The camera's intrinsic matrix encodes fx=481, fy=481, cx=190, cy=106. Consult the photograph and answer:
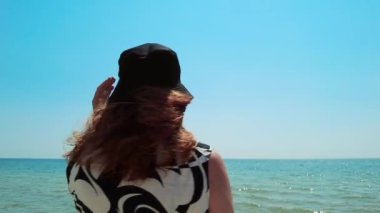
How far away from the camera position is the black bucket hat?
1.60 m

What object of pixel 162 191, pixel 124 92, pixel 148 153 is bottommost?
pixel 162 191

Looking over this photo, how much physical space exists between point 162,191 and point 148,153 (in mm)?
132

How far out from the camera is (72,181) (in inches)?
66.6

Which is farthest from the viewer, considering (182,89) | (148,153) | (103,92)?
(103,92)

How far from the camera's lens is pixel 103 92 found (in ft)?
6.14

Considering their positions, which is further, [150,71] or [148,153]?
[150,71]

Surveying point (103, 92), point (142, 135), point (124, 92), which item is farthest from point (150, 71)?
point (103, 92)

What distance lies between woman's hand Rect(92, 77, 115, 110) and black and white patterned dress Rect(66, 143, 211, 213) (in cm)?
34

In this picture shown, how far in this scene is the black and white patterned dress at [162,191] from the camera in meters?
1.52

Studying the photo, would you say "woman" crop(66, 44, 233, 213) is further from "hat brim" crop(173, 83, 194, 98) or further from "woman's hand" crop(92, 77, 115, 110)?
"woman's hand" crop(92, 77, 115, 110)

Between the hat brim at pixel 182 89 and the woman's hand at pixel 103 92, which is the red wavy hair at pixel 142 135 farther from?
the woman's hand at pixel 103 92

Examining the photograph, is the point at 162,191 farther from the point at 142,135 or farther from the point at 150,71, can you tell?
the point at 150,71

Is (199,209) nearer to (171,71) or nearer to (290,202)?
(171,71)

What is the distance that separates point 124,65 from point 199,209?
0.55 metres
